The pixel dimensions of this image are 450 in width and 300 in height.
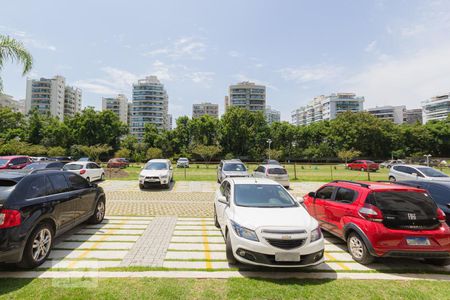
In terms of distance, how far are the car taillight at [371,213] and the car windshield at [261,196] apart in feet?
4.39

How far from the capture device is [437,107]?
4252 inches

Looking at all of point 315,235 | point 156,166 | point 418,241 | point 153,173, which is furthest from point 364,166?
point 315,235

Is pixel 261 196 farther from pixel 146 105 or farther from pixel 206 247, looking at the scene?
pixel 146 105

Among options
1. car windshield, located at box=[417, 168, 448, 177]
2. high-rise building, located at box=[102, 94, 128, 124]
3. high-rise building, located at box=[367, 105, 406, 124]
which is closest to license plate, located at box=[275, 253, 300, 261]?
car windshield, located at box=[417, 168, 448, 177]

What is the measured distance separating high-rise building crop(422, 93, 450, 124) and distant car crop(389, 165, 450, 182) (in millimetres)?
116295

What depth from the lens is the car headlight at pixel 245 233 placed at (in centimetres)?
426

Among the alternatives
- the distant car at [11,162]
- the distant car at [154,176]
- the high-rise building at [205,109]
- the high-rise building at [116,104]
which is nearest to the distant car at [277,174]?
the distant car at [154,176]

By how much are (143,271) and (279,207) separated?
2963 mm

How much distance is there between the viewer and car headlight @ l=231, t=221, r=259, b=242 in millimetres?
4262

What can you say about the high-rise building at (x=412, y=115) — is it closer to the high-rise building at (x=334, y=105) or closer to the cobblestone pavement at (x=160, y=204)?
the high-rise building at (x=334, y=105)

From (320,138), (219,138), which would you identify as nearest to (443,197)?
(219,138)

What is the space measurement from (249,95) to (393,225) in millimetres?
111162

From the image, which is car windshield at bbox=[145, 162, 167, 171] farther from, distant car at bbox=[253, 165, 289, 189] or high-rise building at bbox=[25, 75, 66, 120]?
high-rise building at bbox=[25, 75, 66, 120]

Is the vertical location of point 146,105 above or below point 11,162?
above
